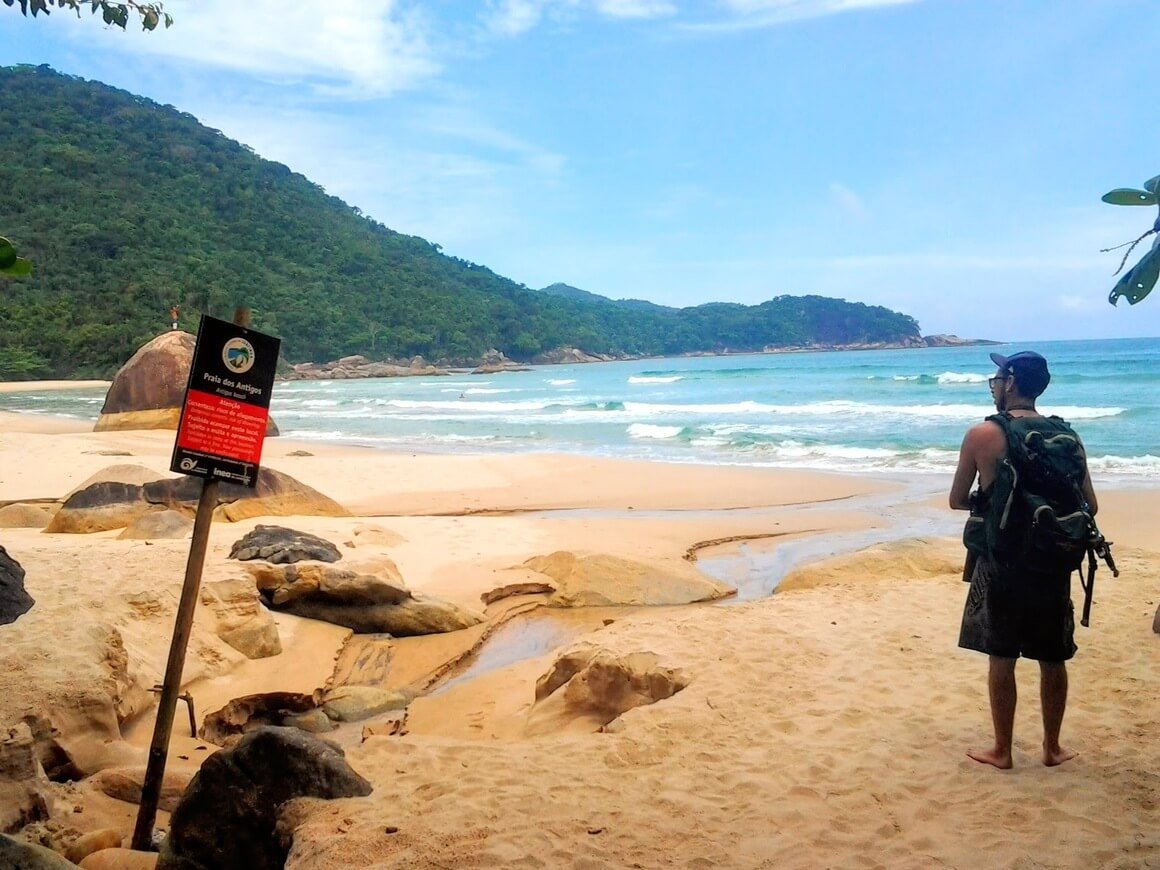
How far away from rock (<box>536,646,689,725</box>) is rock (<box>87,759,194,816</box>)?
2004 mm

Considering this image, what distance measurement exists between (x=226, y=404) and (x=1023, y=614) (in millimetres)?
3051

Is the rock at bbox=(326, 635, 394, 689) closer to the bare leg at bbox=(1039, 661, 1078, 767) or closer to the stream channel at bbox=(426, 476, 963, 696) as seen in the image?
the stream channel at bbox=(426, 476, 963, 696)

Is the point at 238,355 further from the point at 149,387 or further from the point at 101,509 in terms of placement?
the point at 149,387

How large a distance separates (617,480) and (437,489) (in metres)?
3.20

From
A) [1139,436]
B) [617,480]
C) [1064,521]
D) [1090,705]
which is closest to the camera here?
[1064,521]

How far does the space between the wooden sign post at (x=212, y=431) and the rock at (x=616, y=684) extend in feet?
Answer: 7.26

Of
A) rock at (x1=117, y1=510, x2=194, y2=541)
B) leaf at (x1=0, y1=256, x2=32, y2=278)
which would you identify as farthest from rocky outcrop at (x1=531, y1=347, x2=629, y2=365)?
leaf at (x1=0, y1=256, x2=32, y2=278)

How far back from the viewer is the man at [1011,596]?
10.4 ft

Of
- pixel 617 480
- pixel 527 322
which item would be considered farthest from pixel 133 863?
pixel 527 322

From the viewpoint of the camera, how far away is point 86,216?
45969mm

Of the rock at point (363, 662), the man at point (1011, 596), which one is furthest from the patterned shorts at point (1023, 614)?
the rock at point (363, 662)

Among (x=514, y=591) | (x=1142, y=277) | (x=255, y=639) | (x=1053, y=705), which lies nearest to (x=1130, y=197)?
(x=1142, y=277)

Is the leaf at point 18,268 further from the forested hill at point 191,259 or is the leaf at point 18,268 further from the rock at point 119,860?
the forested hill at point 191,259

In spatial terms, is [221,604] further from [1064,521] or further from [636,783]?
[1064,521]
